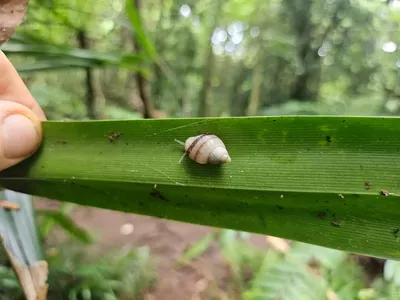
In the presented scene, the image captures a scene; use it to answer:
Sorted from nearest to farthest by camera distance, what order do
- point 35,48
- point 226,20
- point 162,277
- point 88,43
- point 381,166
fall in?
point 381,166 → point 35,48 → point 162,277 → point 88,43 → point 226,20

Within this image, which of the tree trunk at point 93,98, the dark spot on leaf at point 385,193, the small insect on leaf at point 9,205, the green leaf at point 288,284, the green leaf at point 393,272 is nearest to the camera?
the dark spot on leaf at point 385,193

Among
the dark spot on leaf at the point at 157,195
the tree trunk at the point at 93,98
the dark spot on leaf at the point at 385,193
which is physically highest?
the dark spot on leaf at the point at 385,193

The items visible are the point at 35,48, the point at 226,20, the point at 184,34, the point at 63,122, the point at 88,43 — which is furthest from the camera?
→ the point at 184,34

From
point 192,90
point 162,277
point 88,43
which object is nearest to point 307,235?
point 162,277


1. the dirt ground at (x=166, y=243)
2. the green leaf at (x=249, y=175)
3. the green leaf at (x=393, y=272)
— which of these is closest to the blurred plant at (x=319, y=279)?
the green leaf at (x=393, y=272)

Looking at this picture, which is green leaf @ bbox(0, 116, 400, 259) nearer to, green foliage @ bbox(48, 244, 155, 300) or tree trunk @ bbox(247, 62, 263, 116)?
green foliage @ bbox(48, 244, 155, 300)

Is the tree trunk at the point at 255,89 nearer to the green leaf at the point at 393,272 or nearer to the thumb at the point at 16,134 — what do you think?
the green leaf at the point at 393,272

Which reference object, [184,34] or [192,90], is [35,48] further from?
[192,90]
